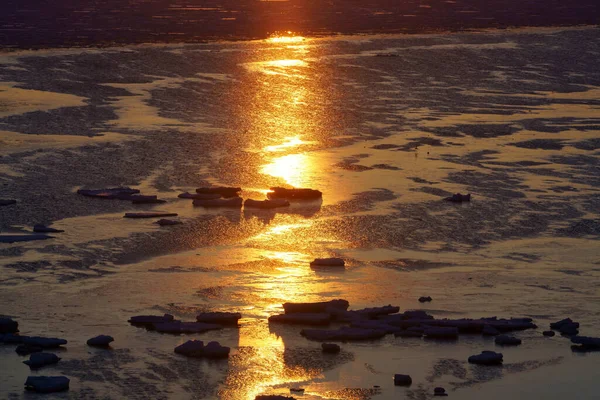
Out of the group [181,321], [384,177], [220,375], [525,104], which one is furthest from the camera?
[525,104]

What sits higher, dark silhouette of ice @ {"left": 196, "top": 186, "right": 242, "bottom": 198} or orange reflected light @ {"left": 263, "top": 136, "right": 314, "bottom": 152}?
dark silhouette of ice @ {"left": 196, "top": 186, "right": 242, "bottom": 198}

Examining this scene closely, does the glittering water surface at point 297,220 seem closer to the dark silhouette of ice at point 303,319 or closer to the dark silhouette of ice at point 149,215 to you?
the dark silhouette of ice at point 303,319

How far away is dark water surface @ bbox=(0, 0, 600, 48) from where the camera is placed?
3981cm

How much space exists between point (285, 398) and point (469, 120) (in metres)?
15.7

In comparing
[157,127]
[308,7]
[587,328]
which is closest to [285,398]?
[587,328]

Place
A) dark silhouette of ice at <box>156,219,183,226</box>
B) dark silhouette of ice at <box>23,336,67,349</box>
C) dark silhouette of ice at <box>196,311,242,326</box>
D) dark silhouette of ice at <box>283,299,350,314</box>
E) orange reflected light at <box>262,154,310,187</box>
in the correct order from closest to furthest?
dark silhouette of ice at <box>23,336,67,349</box>, dark silhouette of ice at <box>196,311,242,326</box>, dark silhouette of ice at <box>283,299,350,314</box>, dark silhouette of ice at <box>156,219,183,226</box>, orange reflected light at <box>262,154,310,187</box>

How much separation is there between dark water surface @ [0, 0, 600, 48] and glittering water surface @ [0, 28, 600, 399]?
26.3 feet

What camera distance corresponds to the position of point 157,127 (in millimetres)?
23422

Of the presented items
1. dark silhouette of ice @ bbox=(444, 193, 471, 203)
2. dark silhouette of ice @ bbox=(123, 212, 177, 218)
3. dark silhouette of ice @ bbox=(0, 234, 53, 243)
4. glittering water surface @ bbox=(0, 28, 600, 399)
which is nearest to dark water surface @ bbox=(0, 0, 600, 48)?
glittering water surface @ bbox=(0, 28, 600, 399)

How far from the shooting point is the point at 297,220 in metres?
16.9

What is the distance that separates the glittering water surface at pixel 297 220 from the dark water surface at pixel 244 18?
801 cm

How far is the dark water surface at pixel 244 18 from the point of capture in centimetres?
3981

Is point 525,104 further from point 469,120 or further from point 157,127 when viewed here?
point 157,127

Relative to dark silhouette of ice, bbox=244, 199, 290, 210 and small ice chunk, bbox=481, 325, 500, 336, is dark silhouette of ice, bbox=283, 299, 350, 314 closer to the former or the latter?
small ice chunk, bbox=481, 325, 500, 336
